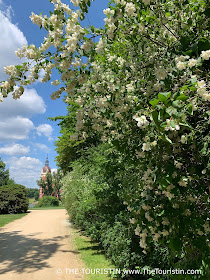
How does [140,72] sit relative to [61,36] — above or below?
below

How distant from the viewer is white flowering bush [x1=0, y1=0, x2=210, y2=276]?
1918 mm

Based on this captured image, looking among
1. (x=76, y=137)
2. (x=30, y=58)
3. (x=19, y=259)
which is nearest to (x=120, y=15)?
(x=30, y=58)

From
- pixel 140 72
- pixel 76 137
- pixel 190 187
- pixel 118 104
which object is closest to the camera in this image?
pixel 190 187

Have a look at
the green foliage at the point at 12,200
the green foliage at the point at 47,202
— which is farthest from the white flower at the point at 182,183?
the green foliage at the point at 47,202

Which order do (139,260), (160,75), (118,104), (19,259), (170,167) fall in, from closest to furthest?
(170,167)
(160,75)
(118,104)
(139,260)
(19,259)

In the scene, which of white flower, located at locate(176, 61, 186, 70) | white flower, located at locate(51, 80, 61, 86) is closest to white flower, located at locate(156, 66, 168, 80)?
white flower, located at locate(176, 61, 186, 70)

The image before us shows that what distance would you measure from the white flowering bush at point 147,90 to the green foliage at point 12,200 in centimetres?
2235

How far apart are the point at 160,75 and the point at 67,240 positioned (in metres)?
9.01

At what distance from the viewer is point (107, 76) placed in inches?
95.9

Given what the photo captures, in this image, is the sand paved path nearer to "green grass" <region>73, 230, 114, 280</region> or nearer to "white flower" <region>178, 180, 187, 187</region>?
"green grass" <region>73, 230, 114, 280</region>

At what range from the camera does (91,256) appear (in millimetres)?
7066

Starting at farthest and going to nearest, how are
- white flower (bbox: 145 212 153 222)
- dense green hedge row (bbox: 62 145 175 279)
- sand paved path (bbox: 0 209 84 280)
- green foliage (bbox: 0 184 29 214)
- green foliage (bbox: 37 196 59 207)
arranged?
1. green foliage (bbox: 37 196 59 207)
2. green foliage (bbox: 0 184 29 214)
3. sand paved path (bbox: 0 209 84 280)
4. dense green hedge row (bbox: 62 145 175 279)
5. white flower (bbox: 145 212 153 222)

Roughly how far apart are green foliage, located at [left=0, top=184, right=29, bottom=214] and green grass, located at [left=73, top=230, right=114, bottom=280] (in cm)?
1463

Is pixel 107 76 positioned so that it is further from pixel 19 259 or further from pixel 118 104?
pixel 19 259
